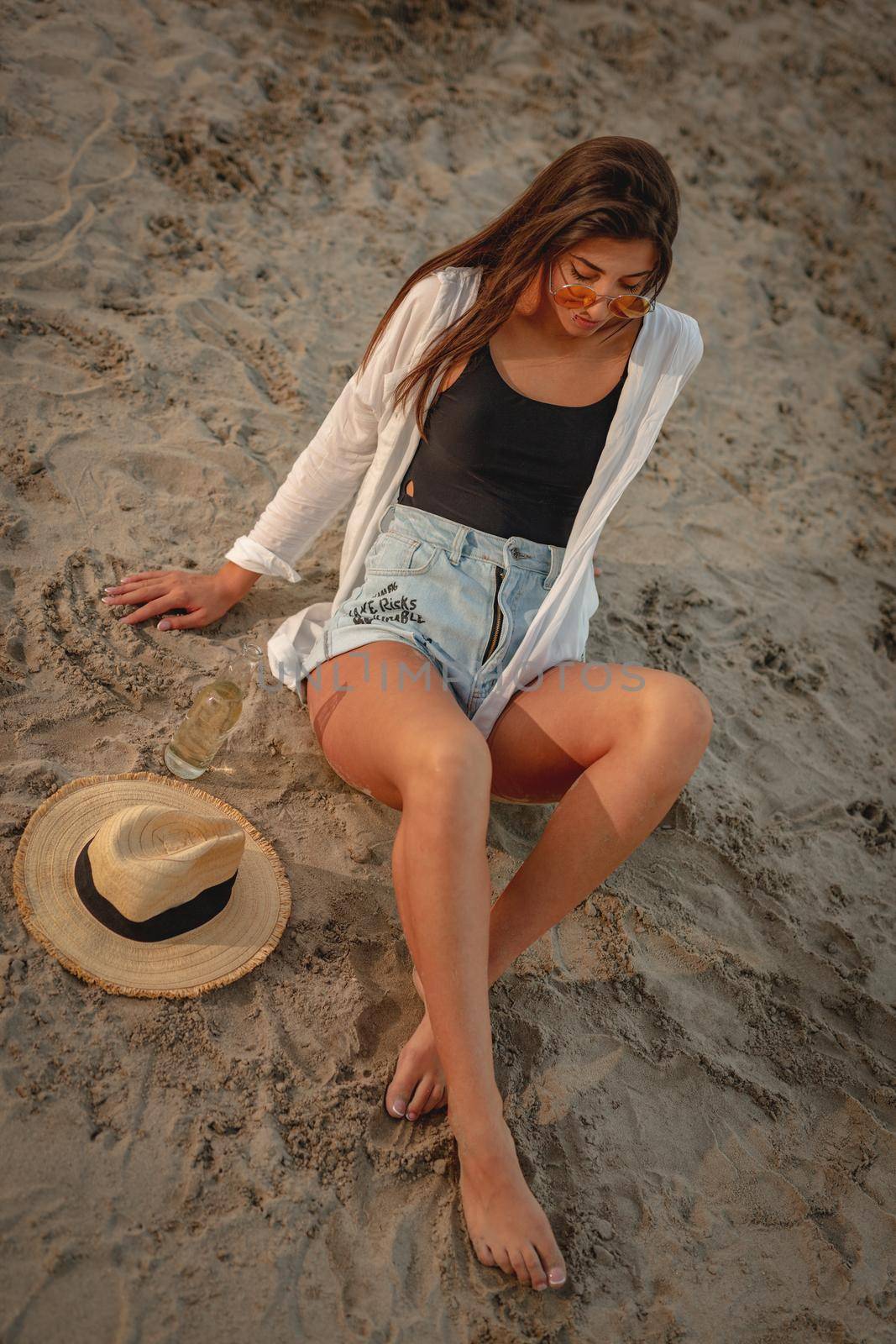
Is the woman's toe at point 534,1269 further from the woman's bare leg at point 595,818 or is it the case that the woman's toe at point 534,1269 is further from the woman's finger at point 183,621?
the woman's finger at point 183,621

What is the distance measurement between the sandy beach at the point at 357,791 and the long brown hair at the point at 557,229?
3.25 feet

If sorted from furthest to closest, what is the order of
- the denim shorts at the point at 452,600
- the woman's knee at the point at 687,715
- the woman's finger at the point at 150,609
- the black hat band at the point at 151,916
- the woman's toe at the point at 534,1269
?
the woman's finger at the point at 150,609
the denim shorts at the point at 452,600
the woman's knee at the point at 687,715
the black hat band at the point at 151,916
the woman's toe at the point at 534,1269

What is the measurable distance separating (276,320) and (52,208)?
36.4 inches

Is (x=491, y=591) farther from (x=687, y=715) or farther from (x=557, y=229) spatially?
(x=557, y=229)

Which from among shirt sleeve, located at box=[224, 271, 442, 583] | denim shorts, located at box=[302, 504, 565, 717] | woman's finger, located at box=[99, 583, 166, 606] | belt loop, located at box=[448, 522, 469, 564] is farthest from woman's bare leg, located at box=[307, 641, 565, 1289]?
woman's finger, located at box=[99, 583, 166, 606]

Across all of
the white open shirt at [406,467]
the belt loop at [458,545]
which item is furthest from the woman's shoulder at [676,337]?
the belt loop at [458,545]

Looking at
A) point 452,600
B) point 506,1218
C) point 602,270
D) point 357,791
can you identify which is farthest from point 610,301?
point 506,1218

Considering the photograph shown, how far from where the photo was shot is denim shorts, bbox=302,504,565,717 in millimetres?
2074

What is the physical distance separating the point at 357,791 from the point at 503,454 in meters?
0.91

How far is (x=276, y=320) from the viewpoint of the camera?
373cm

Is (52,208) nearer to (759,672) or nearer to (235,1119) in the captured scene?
(759,672)

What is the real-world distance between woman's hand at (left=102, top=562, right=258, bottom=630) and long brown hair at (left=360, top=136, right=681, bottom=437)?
0.70 m

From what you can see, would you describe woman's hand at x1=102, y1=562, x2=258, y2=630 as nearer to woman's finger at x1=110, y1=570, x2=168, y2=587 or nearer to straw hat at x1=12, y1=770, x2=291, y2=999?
woman's finger at x1=110, y1=570, x2=168, y2=587

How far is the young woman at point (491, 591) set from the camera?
170 centimetres
